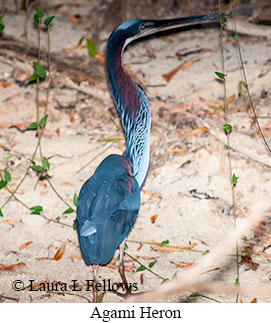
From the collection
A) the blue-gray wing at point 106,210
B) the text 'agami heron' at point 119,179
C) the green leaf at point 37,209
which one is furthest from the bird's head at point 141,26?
the green leaf at point 37,209

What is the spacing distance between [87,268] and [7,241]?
51cm

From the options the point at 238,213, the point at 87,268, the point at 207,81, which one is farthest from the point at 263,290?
the point at 207,81

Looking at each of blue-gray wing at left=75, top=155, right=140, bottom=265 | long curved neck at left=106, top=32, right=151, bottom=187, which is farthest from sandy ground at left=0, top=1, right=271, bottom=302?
long curved neck at left=106, top=32, right=151, bottom=187

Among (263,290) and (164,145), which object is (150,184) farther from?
(263,290)

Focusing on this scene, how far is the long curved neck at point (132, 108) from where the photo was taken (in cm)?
268

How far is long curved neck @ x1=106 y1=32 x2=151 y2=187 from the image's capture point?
8.80 ft

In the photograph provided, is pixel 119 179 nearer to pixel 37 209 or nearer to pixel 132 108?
pixel 132 108

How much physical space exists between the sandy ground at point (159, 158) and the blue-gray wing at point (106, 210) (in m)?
0.33

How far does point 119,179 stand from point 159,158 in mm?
1021

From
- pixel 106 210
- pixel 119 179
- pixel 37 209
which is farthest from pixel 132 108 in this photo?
pixel 37 209

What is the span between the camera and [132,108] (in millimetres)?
2717

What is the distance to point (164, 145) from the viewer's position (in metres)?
3.63

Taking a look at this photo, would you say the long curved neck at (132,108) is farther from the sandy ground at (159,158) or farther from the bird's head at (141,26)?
the sandy ground at (159,158)

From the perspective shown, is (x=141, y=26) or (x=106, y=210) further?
(x=141, y=26)
